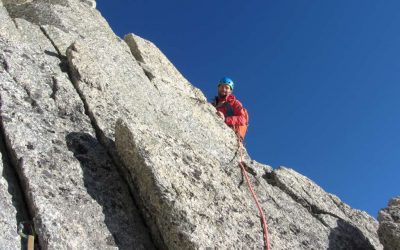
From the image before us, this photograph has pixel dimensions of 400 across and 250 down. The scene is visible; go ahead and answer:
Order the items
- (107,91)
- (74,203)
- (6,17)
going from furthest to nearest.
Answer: (6,17), (107,91), (74,203)

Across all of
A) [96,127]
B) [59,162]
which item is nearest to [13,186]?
[59,162]

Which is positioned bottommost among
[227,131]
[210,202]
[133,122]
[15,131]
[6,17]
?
[15,131]

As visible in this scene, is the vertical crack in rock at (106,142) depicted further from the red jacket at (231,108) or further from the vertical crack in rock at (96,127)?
the red jacket at (231,108)

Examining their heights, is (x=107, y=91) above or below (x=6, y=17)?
below

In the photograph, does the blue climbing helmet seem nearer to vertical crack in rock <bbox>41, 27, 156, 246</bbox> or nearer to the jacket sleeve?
the jacket sleeve

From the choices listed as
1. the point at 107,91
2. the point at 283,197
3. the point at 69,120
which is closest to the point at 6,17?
the point at 107,91

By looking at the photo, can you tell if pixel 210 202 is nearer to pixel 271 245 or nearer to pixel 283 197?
pixel 271 245

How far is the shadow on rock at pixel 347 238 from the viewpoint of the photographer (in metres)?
12.4

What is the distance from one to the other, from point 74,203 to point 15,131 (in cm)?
183

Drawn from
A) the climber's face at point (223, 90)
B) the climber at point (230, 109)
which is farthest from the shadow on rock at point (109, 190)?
the climber's face at point (223, 90)

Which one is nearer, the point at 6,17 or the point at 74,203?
the point at 74,203

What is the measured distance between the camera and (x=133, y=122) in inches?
398

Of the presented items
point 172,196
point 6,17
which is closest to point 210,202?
point 172,196

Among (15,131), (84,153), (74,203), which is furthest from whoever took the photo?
(84,153)
